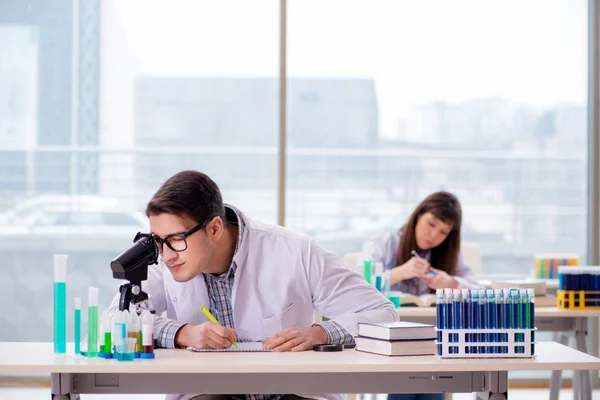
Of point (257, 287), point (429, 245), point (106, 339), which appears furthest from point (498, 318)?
point (429, 245)

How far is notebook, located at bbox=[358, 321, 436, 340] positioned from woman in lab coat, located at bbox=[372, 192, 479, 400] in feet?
5.94

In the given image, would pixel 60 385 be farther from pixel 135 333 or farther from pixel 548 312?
pixel 548 312

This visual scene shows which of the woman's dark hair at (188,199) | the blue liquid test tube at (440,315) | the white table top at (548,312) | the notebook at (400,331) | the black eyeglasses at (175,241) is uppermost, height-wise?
the woman's dark hair at (188,199)

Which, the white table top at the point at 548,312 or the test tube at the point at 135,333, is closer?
the test tube at the point at 135,333

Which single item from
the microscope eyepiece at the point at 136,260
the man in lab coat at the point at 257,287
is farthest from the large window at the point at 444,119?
the microscope eyepiece at the point at 136,260

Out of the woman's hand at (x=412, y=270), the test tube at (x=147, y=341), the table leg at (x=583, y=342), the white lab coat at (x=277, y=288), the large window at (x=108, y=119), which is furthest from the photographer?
the large window at (x=108, y=119)

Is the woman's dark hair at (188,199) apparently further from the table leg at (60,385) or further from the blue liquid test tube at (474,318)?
the blue liquid test tube at (474,318)

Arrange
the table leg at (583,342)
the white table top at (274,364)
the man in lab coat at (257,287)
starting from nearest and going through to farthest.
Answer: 1. the white table top at (274,364)
2. the man in lab coat at (257,287)
3. the table leg at (583,342)

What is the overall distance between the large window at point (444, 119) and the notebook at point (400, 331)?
126 inches

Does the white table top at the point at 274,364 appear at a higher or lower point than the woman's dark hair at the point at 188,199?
lower

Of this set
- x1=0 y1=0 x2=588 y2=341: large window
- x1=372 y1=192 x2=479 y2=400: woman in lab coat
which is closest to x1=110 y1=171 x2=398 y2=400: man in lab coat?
x1=372 y1=192 x2=479 y2=400: woman in lab coat

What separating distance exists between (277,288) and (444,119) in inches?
127

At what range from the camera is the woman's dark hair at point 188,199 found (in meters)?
2.64

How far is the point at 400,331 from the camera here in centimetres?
253
